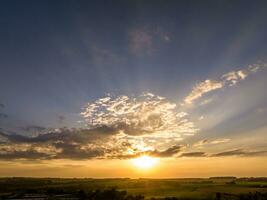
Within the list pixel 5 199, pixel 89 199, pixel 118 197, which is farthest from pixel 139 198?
pixel 5 199

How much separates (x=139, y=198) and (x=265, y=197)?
27.8 metres

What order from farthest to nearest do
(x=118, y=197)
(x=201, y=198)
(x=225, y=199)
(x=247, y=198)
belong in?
(x=118, y=197), (x=201, y=198), (x=225, y=199), (x=247, y=198)

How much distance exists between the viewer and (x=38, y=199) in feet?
257

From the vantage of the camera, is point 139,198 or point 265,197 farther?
point 139,198

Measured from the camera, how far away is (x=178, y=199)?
75000 mm

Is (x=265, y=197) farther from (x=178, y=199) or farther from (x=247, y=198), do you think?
(x=178, y=199)

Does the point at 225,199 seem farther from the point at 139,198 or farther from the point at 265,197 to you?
the point at 139,198

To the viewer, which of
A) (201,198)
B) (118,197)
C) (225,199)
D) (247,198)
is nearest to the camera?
(247,198)

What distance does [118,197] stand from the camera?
8212 cm

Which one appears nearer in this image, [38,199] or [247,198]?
[247,198]

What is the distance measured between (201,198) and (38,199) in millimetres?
38395

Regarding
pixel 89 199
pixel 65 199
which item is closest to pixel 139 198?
pixel 89 199

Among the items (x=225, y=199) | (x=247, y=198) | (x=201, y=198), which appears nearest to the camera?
(x=247, y=198)

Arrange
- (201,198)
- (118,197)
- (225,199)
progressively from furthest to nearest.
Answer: (118,197) → (201,198) → (225,199)
